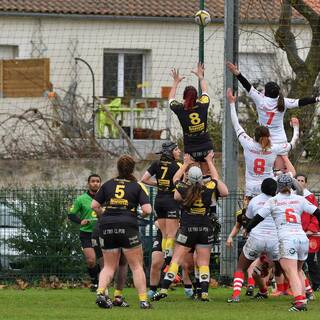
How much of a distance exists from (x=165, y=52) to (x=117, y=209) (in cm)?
1335

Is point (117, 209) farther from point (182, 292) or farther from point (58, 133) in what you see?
point (58, 133)

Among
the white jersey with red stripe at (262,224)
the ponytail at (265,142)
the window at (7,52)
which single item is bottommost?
the white jersey with red stripe at (262,224)

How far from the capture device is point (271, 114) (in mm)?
20516

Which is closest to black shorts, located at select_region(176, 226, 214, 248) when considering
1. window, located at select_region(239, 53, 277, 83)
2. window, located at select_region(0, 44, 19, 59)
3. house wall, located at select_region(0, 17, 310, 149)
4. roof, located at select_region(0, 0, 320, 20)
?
house wall, located at select_region(0, 17, 310, 149)

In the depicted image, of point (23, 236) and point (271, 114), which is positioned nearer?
point (271, 114)

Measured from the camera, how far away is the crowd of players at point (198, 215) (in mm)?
17672

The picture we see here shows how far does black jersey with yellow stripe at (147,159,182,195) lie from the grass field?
5.62 feet

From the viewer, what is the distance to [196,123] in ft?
64.6

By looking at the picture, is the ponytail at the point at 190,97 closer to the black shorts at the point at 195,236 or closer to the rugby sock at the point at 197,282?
the black shorts at the point at 195,236

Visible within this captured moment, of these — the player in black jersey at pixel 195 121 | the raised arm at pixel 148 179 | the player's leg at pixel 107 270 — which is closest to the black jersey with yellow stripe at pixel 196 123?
the player in black jersey at pixel 195 121

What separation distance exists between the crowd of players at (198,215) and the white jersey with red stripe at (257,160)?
0.02 meters

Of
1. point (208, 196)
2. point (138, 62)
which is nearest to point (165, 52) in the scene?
point (138, 62)

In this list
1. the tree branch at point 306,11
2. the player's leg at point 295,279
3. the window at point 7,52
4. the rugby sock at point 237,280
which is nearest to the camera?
the player's leg at point 295,279

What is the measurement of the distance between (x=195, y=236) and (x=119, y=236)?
58.4 inches
